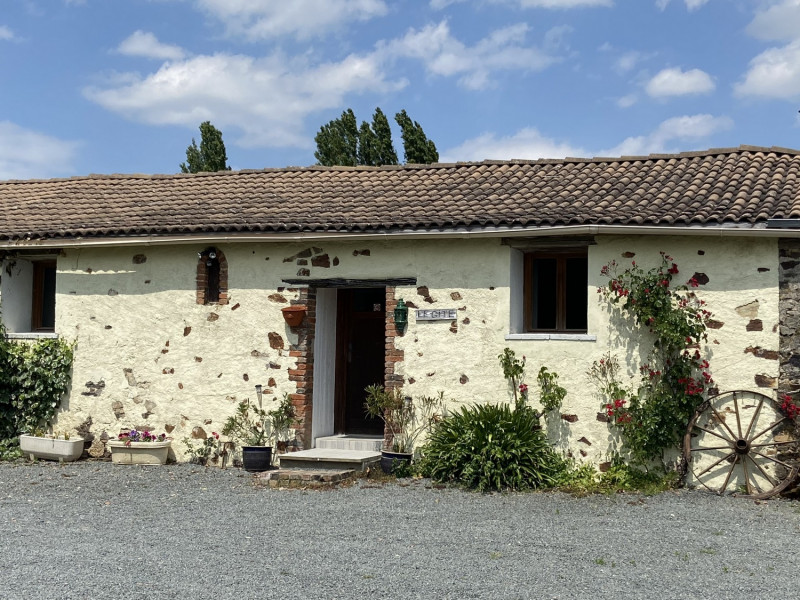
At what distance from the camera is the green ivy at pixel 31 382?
12523mm

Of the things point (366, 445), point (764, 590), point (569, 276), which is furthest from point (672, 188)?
point (764, 590)

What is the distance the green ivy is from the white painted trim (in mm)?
1450

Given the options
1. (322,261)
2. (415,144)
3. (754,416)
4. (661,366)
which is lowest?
(754,416)

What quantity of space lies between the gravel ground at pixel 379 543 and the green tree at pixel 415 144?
18.3 m

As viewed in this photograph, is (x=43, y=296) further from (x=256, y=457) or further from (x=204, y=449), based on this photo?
(x=256, y=457)

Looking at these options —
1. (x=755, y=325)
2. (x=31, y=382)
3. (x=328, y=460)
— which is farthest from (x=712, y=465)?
(x=31, y=382)

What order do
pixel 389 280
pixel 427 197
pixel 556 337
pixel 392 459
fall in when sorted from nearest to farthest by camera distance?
1. pixel 556 337
2. pixel 392 459
3. pixel 389 280
4. pixel 427 197

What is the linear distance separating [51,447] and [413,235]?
5705 mm

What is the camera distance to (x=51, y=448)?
39.7 ft

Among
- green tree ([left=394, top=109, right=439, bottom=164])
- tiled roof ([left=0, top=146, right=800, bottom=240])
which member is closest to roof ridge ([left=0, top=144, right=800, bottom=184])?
tiled roof ([left=0, top=146, right=800, bottom=240])

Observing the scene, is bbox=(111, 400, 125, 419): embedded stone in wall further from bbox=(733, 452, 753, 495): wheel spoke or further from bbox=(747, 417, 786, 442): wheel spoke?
bbox=(747, 417, 786, 442): wheel spoke

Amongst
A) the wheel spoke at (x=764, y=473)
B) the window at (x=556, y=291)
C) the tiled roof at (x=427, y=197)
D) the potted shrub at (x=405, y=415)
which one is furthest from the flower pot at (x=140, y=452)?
the wheel spoke at (x=764, y=473)

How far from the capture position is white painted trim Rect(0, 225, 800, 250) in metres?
9.70

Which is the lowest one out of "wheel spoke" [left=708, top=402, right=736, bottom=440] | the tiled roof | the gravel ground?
the gravel ground
